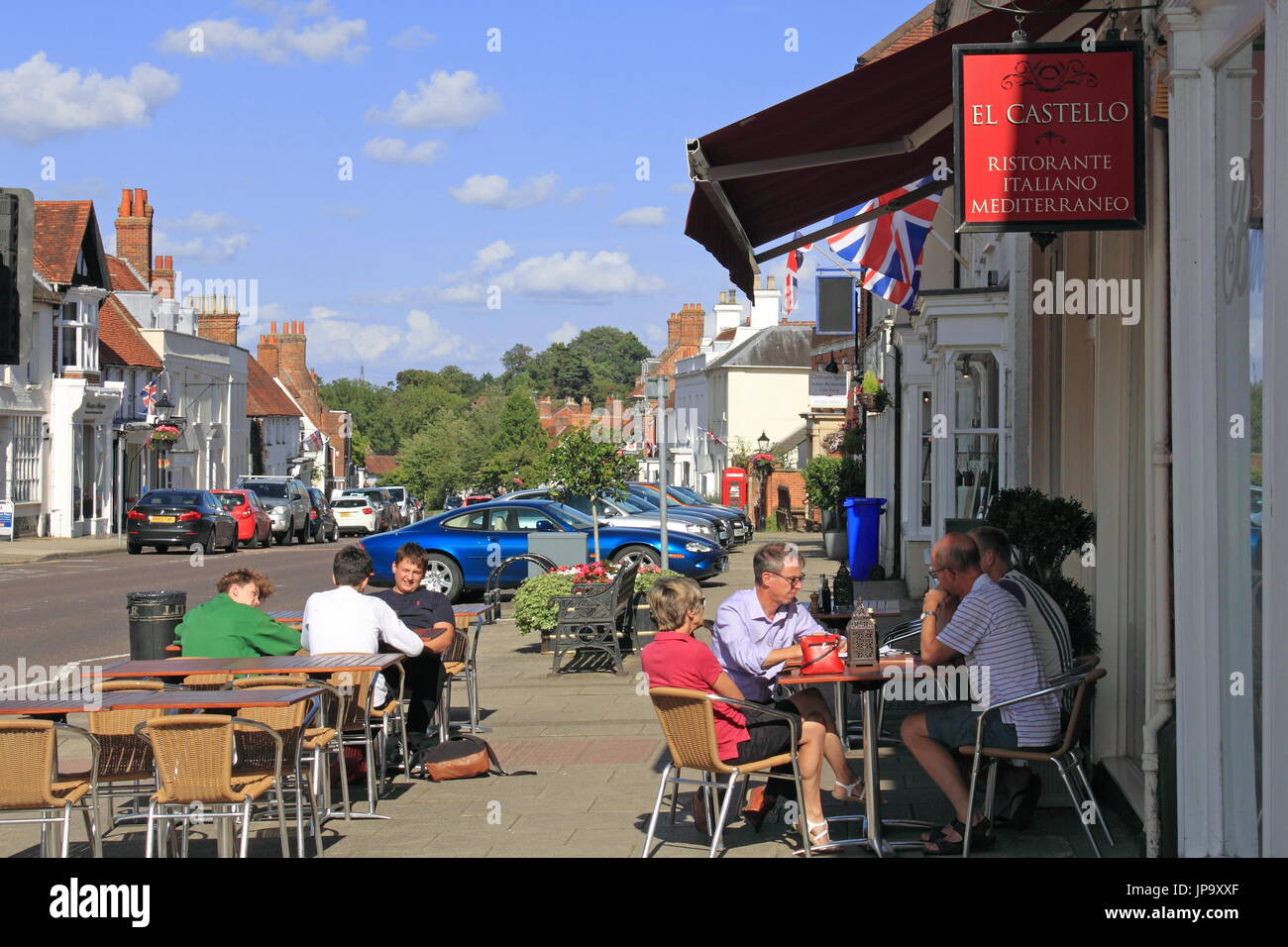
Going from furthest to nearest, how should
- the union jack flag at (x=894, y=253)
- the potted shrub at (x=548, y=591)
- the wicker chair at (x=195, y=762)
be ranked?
the union jack flag at (x=894, y=253) < the potted shrub at (x=548, y=591) < the wicker chair at (x=195, y=762)

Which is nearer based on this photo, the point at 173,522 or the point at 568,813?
the point at 568,813

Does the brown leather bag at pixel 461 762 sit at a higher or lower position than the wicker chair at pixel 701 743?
lower

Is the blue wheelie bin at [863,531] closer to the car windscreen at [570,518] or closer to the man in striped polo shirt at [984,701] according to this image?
the car windscreen at [570,518]

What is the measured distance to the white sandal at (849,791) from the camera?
7328 mm

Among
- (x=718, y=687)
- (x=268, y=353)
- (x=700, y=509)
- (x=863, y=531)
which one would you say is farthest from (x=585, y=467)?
(x=268, y=353)

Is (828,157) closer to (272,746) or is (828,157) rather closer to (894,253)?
(272,746)

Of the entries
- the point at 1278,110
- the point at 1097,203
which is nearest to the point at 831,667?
the point at 1097,203

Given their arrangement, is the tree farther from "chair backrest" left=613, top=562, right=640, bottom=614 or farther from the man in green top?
the man in green top

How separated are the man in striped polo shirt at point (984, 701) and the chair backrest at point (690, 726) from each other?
3.21 ft

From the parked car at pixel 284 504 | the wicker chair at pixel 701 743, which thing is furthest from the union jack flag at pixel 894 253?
the parked car at pixel 284 504

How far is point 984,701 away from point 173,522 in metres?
30.7

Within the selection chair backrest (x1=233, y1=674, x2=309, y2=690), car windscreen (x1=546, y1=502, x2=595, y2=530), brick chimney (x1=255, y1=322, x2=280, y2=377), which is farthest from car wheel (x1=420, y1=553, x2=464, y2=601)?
brick chimney (x1=255, y1=322, x2=280, y2=377)

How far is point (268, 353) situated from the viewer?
8075 centimetres
